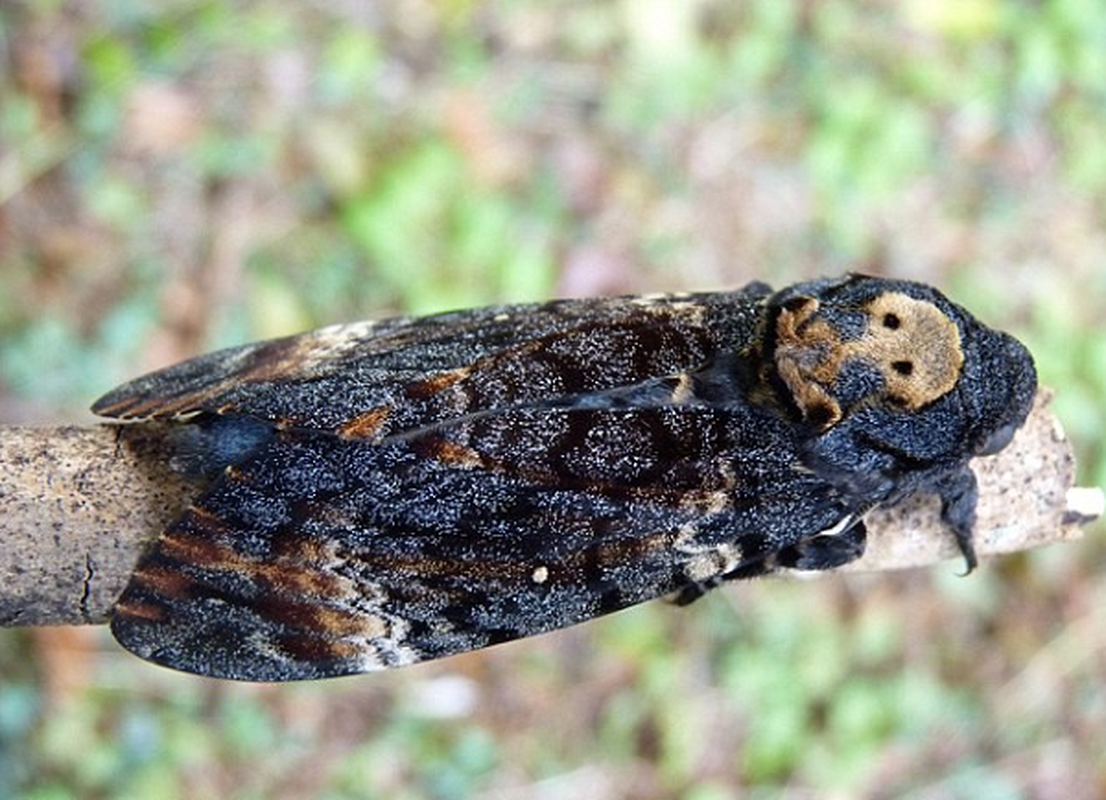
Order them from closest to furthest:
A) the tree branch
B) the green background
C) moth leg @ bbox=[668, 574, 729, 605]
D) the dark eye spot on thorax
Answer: the tree branch → the dark eye spot on thorax → moth leg @ bbox=[668, 574, 729, 605] → the green background

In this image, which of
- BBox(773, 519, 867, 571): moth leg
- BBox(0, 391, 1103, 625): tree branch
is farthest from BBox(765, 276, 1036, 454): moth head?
BBox(0, 391, 1103, 625): tree branch

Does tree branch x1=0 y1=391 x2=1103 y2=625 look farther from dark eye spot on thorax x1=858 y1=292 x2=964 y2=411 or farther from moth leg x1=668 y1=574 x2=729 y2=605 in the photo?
dark eye spot on thorax x1=858 y1=292 x2=964 y2=411

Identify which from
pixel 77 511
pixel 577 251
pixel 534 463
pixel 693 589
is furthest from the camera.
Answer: pixel 577 251

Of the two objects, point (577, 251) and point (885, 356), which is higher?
point (885, 356)

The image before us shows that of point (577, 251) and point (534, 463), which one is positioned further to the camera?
point (577, 251)

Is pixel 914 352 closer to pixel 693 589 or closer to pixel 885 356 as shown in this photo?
pixel 885 356

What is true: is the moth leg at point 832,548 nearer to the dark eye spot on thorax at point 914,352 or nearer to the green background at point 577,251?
the dark eye spot on thorax at point 914,352

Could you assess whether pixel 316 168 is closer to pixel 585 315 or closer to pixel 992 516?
pixel 585 315

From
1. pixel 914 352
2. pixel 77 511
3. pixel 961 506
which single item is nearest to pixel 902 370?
pixel 914 352
